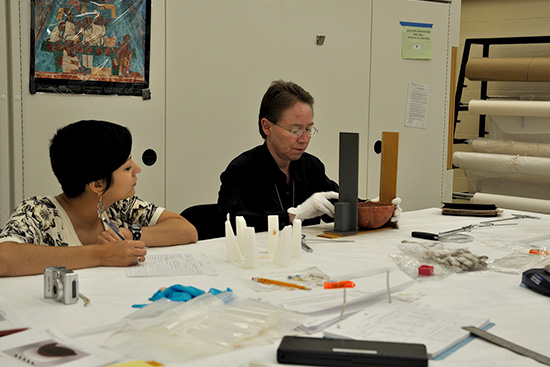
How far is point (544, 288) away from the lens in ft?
4.87

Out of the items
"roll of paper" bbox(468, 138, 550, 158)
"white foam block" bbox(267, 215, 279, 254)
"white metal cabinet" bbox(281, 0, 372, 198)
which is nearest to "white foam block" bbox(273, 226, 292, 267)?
"white foam block" bbox(267, 215, 279, 254)

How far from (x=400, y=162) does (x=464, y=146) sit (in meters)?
1.22

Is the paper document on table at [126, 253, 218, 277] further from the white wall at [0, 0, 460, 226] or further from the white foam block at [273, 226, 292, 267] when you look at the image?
the white wall at [0, 0, 460, 226]

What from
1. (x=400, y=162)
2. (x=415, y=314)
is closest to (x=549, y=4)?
(x=400, y=162)

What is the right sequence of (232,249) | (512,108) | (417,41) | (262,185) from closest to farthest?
(232,249) < (262,185) < (512,108) < (417,41)

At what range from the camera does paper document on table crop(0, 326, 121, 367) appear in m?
1.00

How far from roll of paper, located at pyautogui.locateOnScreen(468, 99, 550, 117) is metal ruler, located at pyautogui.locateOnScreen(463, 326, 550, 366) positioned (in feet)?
8.91

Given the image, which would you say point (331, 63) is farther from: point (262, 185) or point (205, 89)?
point (262, 185)

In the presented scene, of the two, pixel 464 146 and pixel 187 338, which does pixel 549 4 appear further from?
pixel 187 338

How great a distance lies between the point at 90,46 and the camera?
2750mm


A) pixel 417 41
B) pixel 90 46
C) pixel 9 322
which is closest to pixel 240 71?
pixel 90 46

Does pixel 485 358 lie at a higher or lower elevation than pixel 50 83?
lower

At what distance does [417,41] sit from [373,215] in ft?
6.27

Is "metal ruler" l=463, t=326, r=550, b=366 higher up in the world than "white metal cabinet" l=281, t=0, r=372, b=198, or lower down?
lower down
